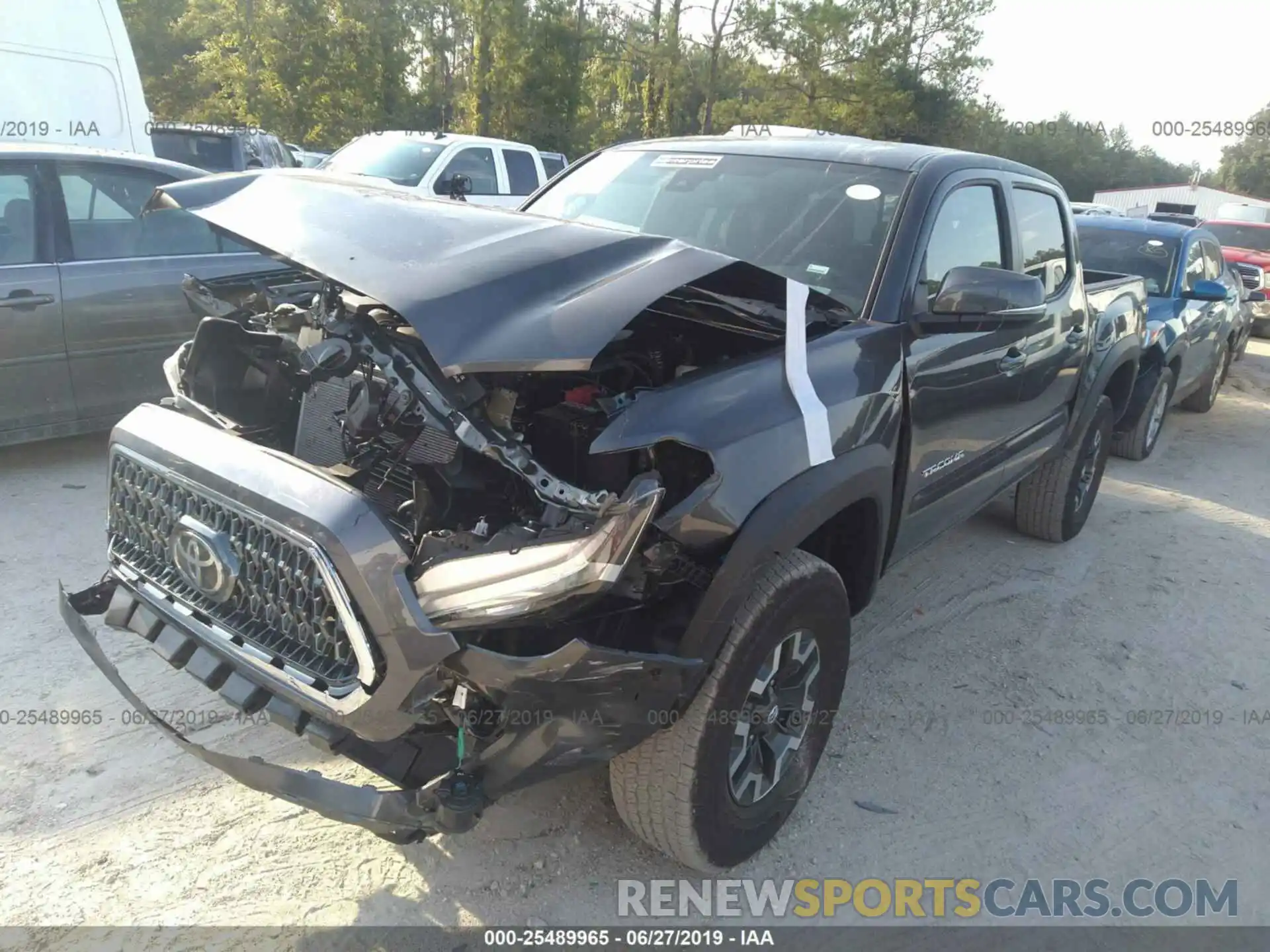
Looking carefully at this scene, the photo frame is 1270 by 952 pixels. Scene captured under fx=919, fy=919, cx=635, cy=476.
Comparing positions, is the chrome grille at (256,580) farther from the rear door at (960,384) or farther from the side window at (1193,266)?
the side window at (1193,266)

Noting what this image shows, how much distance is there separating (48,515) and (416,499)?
10.6 feet

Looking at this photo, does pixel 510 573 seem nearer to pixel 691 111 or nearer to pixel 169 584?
pixel 169 584

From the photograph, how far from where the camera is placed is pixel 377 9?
19062 mm

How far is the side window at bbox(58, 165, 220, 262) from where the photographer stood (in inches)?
192

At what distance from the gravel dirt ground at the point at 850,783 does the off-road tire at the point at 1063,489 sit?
37 centimetres

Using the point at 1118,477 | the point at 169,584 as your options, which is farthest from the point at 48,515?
the point at 1118,477

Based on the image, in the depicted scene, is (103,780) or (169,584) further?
(103,780)

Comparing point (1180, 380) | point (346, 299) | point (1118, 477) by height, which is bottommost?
point (1118, 477)

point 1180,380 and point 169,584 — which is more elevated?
point 169,584

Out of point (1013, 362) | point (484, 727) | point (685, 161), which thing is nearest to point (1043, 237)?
point (1013, 362)

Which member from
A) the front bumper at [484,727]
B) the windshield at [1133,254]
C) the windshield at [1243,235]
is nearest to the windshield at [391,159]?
the windshield at [1133,254]

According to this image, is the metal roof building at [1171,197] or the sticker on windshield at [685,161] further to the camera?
the metal roof building at [1171,197]

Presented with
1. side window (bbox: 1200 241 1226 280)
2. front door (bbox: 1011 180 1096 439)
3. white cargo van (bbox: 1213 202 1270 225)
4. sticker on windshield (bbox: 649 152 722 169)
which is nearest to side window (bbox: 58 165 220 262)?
sticker on windshield (bbox: 649 152 722 169)

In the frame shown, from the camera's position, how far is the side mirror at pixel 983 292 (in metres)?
2.91
